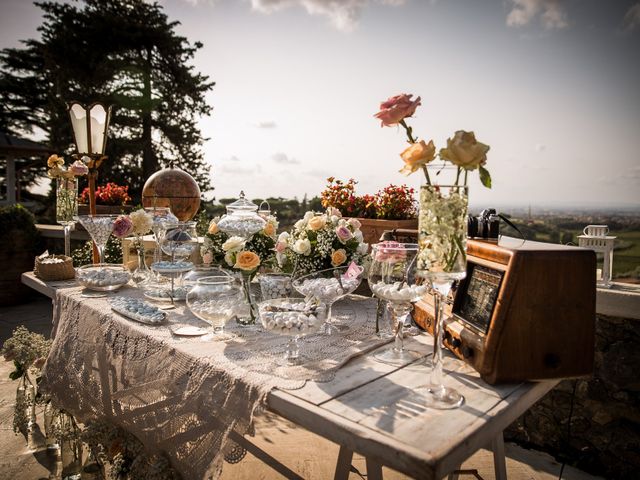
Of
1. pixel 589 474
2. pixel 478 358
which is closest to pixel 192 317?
pixel 478 358

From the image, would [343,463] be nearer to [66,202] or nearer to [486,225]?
[486,225]

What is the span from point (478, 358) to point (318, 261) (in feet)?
3.59

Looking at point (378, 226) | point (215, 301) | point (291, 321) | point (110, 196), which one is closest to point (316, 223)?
point (215, 301)

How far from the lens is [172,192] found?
493cm

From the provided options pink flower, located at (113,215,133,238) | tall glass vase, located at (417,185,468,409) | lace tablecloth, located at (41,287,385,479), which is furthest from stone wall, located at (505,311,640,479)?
pink flower, located at (113,215,133,238)

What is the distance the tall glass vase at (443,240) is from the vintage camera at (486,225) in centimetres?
42

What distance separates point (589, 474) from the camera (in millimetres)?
2684

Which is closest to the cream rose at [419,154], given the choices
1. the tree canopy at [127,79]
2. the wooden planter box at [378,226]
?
the wooden planter box at [378,226]

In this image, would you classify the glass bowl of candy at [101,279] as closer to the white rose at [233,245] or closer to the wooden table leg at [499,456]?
the white rose at [233,245]

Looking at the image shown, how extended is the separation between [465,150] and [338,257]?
1140 millimetres

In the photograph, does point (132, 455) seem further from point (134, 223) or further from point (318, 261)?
point (134, 223)

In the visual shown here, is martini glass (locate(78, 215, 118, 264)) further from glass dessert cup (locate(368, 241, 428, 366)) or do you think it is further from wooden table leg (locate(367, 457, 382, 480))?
wooden table leg (locate(367, 457, 382, 480))

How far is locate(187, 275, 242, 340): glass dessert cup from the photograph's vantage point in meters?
1.76

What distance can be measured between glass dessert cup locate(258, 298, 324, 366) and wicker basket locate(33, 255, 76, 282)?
2056 millimetres
